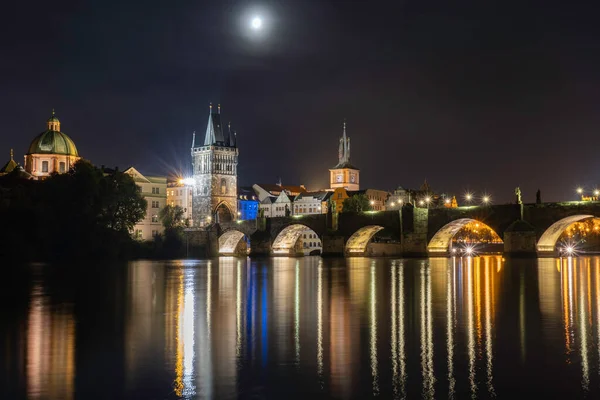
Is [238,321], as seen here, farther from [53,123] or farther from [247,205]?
[247,205]

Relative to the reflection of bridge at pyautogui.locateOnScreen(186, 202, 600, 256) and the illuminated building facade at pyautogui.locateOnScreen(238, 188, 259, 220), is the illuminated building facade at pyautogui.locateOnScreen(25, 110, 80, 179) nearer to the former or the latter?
the reflection of bridge at pyautogui.locateOnScreen(186, 202, 600, 256)

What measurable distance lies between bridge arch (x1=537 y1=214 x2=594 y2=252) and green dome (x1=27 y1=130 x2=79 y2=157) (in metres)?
74.9

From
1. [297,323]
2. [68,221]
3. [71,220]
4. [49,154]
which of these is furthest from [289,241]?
[297,323]

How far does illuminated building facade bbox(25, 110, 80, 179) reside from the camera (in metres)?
117

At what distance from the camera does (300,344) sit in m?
18.9

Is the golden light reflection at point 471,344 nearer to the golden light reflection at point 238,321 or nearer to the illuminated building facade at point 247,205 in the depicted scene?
the golden light reflection at point 238,321

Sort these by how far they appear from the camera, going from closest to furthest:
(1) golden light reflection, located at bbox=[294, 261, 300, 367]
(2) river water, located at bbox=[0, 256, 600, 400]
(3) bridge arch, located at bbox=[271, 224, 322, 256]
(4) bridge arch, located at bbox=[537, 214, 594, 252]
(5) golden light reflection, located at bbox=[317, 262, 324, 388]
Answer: (2) river water, located at bbox=[0, 256, 600, 400] → (5) golden light reflection, located at bbox=[317, 262, 324, 388] → (1) golden light reflection, located at bbox=[294, 261, 300, 367] → (4) bridge arch, located at bbox=[537, 214, 594, 252] → (3) bridge arch, located at bbox=[271, 224, 322, 256]

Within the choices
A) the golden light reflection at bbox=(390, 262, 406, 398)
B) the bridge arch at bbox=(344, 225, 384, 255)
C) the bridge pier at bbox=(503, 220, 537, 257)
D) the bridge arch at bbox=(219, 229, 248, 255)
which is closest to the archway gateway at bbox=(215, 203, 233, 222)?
the bridge arch at bbox=(219, 229, 248, 255)

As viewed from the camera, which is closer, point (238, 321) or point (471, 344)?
point (471, 344)

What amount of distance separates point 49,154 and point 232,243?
31.0 meters

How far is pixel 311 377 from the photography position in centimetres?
1504

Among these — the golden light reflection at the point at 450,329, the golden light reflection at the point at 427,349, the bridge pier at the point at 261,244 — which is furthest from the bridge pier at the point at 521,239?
the golden light reflection at the point at 427,349

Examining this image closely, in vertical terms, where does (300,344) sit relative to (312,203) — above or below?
below

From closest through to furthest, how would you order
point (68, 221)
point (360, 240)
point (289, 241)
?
1. point (68, 221)
2. point (360, 240)
3. point (289, 241)
